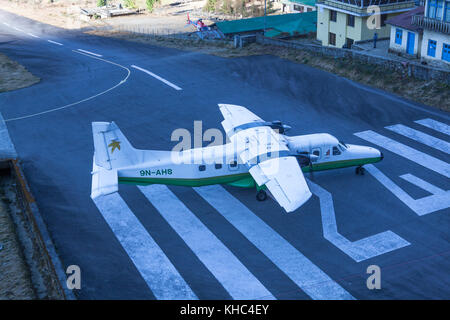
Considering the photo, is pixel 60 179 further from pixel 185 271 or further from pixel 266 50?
pixel 266 50

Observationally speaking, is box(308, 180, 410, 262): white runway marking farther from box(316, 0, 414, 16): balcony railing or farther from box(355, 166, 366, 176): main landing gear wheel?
box(316, 0, 414, 16): balcony railing

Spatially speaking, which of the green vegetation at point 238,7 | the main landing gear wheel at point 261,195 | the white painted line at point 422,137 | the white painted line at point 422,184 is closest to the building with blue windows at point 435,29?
the white painted line at point 422,137

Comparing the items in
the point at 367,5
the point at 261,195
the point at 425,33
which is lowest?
the point at 261,195

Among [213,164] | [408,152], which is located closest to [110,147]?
[213,164]

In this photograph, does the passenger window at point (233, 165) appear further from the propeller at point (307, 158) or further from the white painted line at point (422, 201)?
the white painted line at point (422, 201)

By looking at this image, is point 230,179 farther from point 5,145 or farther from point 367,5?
point 367,5

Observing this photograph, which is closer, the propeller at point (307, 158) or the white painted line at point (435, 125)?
the propeller at point (307, 158)

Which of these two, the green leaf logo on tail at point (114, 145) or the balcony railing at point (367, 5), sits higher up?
the balcony railing at point (367, 5)
